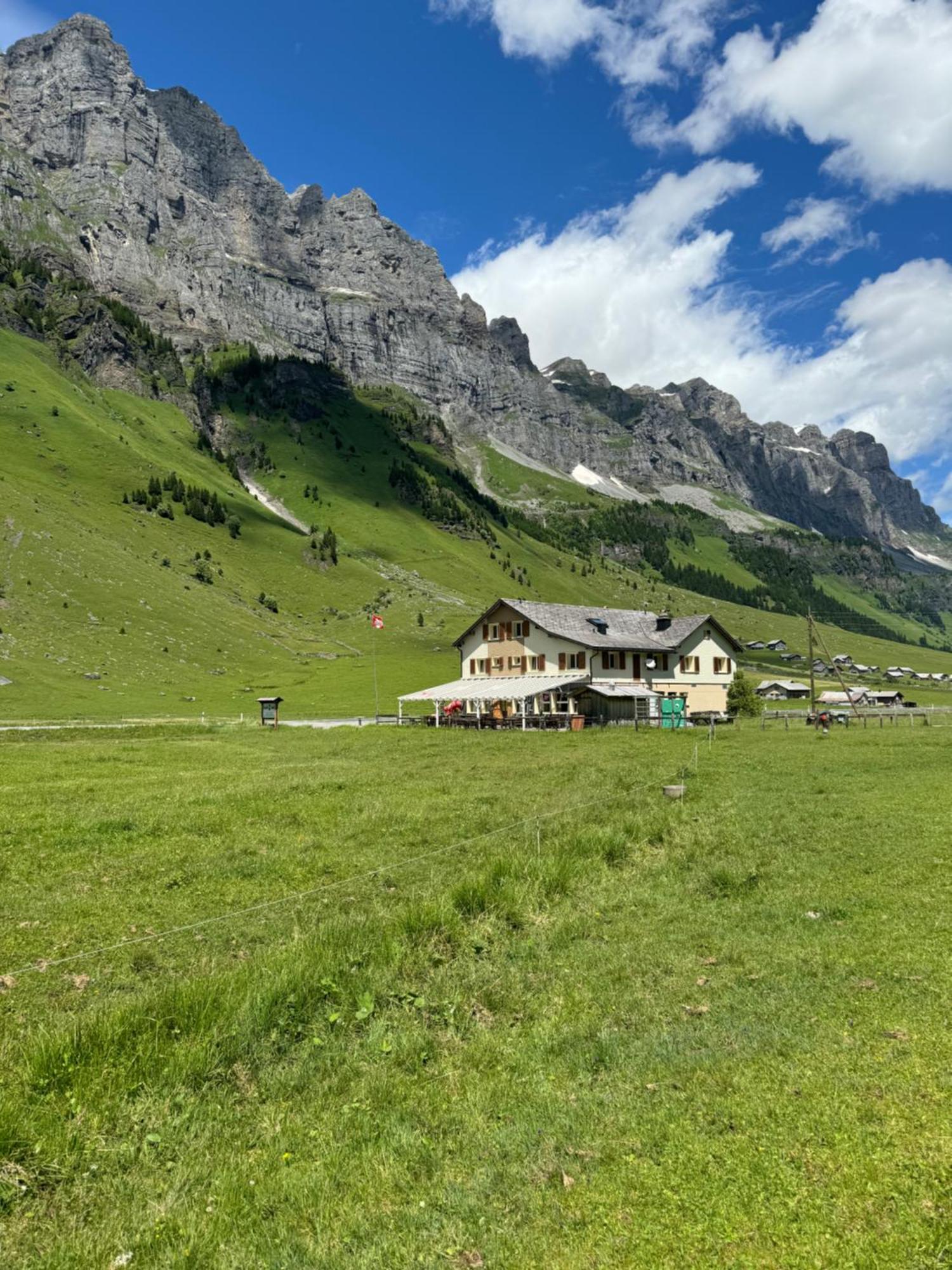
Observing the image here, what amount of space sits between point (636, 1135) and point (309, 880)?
10.3m

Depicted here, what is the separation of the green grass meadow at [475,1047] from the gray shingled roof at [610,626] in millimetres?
54107

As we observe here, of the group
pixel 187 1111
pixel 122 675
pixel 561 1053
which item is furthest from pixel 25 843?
pixel 122 675

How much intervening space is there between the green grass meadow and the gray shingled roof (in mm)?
54107

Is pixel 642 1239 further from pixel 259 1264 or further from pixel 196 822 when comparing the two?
pixel 196 822

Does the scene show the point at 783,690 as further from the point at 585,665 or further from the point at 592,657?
the point at 585,665

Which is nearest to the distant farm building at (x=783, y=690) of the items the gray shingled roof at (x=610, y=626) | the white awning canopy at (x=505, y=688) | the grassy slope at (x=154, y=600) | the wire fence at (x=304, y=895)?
the grassy slope at (x=154, y=600)

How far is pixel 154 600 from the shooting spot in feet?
367

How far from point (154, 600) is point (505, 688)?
69.2 m

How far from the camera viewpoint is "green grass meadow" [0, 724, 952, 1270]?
6180mm

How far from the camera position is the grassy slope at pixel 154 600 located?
82875 mm

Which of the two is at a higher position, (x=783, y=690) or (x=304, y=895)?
(x=783, y=690)

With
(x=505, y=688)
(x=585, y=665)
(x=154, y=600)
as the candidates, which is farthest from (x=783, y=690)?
(x=154, y=600)

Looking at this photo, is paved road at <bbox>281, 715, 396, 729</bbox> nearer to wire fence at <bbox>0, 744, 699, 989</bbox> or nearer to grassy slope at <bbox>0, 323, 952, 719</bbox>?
grassy slope at <bbox>0, 323, 952, 719</bbox>

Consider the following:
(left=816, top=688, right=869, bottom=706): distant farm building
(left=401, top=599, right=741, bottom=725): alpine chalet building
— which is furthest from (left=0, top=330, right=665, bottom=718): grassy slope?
(left=816, top=688, right=869, bottom=706): distant farm building
